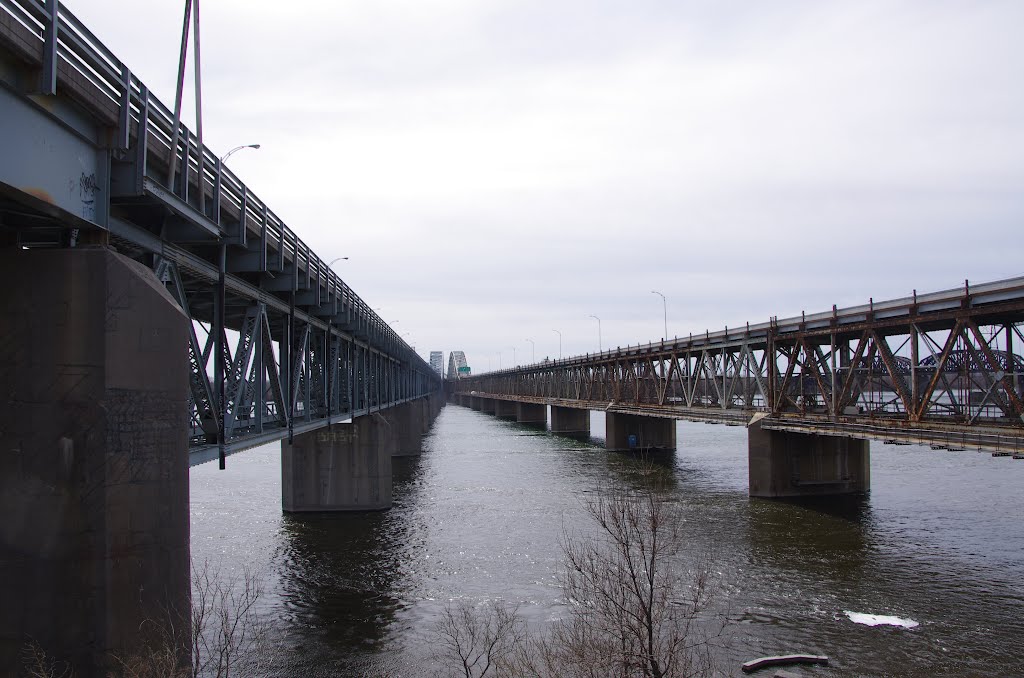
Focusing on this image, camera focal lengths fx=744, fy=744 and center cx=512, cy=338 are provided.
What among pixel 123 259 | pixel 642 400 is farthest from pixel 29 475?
pixel 642 400

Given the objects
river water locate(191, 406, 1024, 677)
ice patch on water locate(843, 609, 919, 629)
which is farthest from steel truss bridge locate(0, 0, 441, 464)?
ice patch on water locate(843, 609, 919, 629)

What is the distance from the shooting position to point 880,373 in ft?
125

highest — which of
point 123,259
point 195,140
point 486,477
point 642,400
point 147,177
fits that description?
point 195,140

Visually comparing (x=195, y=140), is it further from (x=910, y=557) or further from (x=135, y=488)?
(x=910, y=557)

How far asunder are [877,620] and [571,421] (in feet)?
278

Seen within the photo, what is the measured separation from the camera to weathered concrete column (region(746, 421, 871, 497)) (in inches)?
1687

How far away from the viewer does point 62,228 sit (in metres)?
11.5

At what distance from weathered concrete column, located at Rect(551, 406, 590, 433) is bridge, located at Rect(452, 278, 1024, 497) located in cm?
3226

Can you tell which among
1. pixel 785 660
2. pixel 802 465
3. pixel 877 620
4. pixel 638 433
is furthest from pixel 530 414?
pixel 785 660

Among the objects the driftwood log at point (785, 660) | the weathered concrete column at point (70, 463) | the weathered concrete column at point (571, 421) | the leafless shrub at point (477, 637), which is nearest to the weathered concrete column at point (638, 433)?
the weathered concrete column at point (571, 421)

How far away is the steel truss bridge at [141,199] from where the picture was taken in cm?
952

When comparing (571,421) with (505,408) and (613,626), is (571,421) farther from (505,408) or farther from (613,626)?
(613,626)

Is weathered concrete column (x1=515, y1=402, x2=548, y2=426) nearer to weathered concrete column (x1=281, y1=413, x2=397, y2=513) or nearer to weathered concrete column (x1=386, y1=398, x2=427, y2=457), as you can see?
weathered concrete column (x1=386, y1=398, x2=427, y2=457)

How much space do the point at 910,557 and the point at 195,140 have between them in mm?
29464
